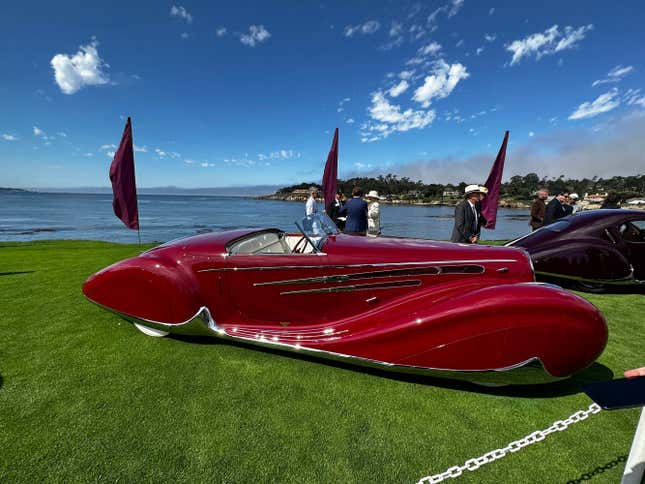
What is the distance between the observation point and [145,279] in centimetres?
319

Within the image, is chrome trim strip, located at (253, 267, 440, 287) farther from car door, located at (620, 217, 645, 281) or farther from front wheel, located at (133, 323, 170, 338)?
car door, located at (620, 217, 645, 281)

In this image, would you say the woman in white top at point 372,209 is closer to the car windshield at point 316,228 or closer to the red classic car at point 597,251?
the car windshield at point 316,228

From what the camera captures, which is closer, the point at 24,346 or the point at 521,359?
the point at 521,359

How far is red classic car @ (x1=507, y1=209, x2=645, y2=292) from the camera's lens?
4863mm

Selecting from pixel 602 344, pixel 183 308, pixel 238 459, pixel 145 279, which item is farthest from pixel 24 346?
pixel 602 344

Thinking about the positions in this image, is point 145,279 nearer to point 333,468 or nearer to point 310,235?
point 310,235

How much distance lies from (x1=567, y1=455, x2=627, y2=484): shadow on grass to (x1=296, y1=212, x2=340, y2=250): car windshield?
2476 mm

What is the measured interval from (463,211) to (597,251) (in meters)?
2.28

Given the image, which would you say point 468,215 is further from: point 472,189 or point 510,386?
point 510,386

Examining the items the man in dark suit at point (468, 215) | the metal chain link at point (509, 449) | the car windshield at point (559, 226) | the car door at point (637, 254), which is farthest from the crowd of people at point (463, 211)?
the metal chain link at point (509, 449)

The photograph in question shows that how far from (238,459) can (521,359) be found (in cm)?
219

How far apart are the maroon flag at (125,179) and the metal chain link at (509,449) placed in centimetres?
590

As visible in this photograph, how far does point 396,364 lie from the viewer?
249 centimetres

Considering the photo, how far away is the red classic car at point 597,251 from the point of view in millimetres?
4863
